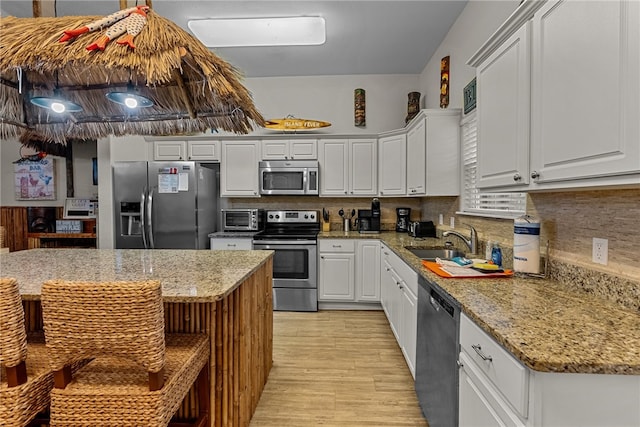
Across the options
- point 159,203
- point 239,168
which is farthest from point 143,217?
point 239,168

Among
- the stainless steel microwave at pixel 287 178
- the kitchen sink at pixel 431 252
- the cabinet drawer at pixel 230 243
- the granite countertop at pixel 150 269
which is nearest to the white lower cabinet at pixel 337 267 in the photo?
the stainless steel microwave at pixel 287 178

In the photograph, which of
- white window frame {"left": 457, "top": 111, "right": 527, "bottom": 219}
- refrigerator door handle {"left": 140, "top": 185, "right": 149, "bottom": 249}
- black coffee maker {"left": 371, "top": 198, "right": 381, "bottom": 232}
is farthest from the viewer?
black coffee maker {"left": 371, "top": 198, "right": 381, "bottom": 232}

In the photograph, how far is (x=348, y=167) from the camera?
13.4 feet

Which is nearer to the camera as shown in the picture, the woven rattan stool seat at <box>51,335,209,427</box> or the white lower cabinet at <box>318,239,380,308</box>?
the woven rattan stool seat at <box>51,335,209,427</box>

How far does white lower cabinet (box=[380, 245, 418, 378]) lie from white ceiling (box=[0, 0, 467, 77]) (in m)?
2.01

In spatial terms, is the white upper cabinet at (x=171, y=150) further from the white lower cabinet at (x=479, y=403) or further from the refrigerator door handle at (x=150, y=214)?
the white lower cabinet at (x=479, y=403)

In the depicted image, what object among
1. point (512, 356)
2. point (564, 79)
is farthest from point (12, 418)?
point (564, 79)

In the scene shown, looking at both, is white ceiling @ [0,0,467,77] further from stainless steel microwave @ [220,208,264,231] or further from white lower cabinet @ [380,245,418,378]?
white lower cabinet @ [380,245,418,378]

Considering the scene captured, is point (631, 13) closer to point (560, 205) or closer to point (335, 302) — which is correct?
point (560, 205)

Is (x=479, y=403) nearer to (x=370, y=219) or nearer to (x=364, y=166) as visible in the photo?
(x=370, y=219)

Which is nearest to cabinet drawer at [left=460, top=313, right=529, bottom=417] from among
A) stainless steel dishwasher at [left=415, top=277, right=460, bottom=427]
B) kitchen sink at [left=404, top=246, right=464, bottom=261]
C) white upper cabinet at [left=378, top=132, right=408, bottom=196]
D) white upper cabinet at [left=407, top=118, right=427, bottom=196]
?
stainless steel dishwasher at [left=415, top=277, right=460, bottom=427]

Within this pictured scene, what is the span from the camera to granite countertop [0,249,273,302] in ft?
4.48

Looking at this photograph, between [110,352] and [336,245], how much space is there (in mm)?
2823

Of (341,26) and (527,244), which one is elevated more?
(341,26)
